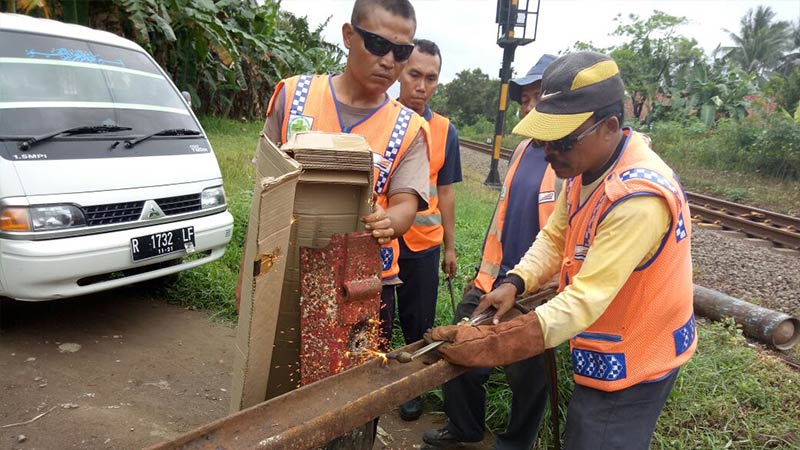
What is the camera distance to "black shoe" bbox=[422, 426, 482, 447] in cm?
290

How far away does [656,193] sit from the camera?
159 centimetres

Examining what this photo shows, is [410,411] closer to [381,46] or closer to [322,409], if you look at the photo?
[322,409]

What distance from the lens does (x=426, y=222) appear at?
3.19 meters

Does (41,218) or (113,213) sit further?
(113,213)

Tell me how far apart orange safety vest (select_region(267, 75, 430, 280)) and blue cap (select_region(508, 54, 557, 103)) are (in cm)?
135

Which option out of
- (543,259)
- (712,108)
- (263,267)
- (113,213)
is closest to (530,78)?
(543,259)

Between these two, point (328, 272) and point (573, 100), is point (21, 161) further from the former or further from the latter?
point (573, 100)

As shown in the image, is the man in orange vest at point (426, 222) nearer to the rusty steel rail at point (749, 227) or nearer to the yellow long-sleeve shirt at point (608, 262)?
the yellow long-sleeve shirt at point (608, 262)

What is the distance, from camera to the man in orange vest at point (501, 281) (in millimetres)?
2621

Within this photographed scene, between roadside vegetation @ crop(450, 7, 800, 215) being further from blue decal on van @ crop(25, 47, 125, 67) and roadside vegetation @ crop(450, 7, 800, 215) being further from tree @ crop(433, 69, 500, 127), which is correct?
blue decal on van @ crop(25, 47, 125, 67)

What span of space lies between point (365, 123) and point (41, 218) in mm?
2116

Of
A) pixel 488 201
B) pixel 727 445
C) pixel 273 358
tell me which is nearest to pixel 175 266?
pixel 273 358

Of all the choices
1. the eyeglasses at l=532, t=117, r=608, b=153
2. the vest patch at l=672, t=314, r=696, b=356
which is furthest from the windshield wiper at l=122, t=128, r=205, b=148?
the vest patch at l=672, t=314, r=696, b=356

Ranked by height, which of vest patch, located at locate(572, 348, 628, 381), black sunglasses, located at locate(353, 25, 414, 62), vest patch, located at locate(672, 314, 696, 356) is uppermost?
black sunglasses, located at locate(353, 25, 414, 62)
